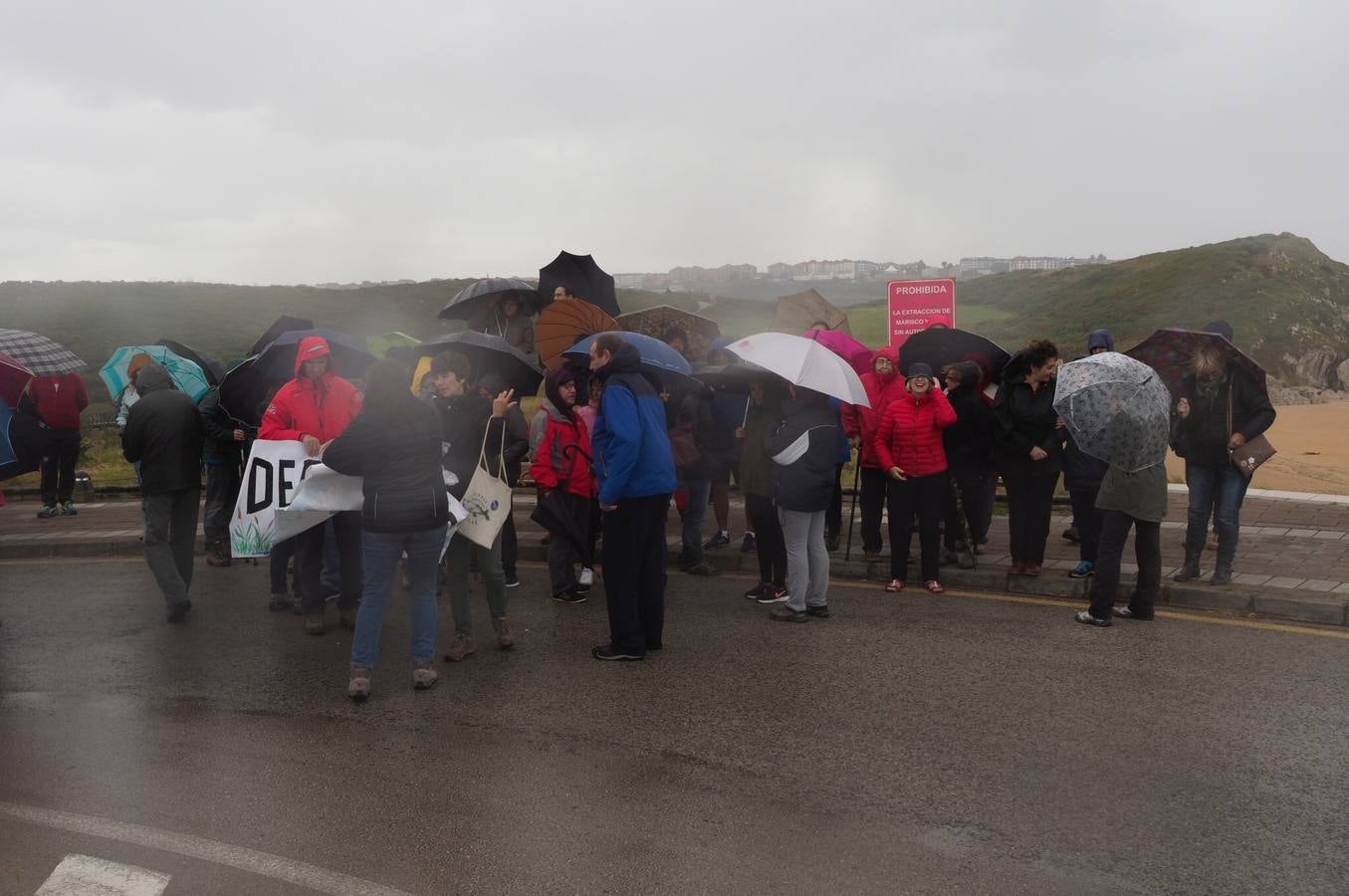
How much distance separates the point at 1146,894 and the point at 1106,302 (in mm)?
56535

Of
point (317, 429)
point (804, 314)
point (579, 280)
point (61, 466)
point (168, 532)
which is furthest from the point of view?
point (61, 466)

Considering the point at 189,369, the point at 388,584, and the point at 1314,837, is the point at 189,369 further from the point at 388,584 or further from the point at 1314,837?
the point at 1314,837

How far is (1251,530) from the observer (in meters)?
11.0

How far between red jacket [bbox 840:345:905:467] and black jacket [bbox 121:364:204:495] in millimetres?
Answer: 5170

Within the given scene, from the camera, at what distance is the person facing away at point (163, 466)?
8.43 metres

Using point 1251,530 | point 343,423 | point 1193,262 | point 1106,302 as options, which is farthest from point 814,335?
point 1193,262

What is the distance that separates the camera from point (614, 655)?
7.06 m

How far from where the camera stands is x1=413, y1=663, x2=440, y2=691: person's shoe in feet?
21.4

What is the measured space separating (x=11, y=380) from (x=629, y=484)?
175 inches

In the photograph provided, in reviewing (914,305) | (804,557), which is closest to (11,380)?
(804,557)

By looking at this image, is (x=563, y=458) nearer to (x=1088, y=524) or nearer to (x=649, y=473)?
(x=649, y=473)

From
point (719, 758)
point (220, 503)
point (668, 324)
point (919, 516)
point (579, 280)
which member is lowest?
point (719, 758)

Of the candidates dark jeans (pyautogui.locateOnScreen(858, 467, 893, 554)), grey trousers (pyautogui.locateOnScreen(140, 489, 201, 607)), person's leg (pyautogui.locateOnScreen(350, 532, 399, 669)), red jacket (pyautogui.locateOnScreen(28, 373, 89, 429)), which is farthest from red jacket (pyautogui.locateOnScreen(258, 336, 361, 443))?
red jacket (pyautogui.locateOnScreen(28, 373, 89, 429))

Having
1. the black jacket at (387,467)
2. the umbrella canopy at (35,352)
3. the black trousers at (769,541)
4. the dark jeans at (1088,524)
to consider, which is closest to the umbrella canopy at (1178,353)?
the dark jeans at (1088,524)
